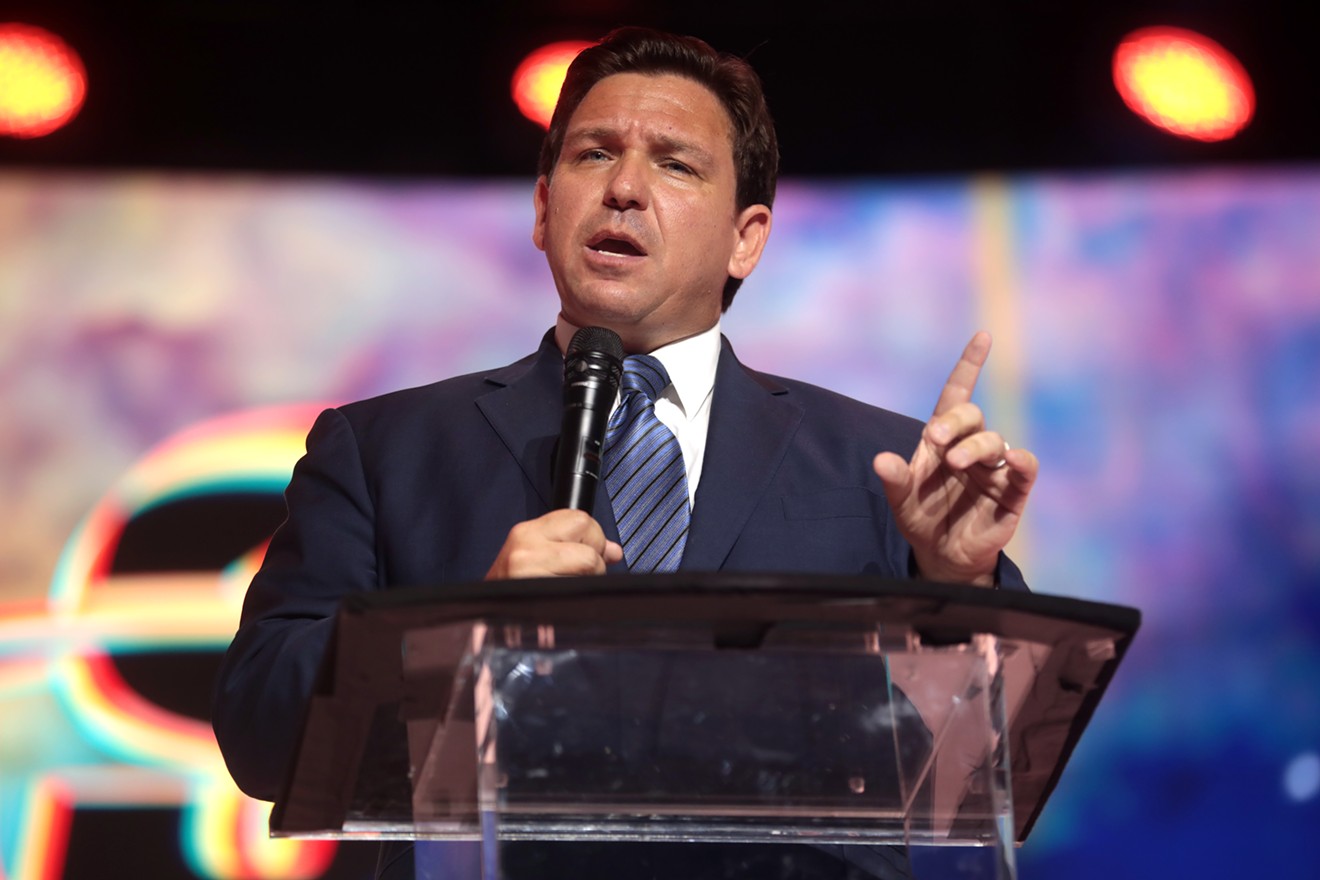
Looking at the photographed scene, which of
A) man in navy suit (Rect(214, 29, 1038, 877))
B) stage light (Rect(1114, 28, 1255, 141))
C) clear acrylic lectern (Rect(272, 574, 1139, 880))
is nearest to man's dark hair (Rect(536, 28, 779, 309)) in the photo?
man in navy suit (Rect(214, 29, 1038, 877))

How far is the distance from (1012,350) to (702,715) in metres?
2.51

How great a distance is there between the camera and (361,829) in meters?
1.30

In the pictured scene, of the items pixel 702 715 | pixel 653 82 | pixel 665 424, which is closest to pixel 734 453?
pixel 665 424

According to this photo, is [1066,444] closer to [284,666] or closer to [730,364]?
[730,364]

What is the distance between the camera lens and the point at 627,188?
213cm

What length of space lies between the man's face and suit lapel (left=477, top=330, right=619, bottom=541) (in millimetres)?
91

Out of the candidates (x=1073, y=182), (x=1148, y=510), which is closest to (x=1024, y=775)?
(x=1148, y=510)

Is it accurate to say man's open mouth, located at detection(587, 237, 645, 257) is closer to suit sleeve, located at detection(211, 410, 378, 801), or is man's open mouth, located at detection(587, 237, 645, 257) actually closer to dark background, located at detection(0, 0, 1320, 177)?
suit sleeve, located at detection(211, 410, 378, 801)

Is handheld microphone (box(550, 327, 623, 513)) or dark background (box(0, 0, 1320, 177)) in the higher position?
dark background (box(0, 0, 1320, 177))

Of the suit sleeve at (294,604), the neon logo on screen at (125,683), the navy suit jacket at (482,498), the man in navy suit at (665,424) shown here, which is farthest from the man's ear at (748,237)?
the neon logo on screen at (125,683)

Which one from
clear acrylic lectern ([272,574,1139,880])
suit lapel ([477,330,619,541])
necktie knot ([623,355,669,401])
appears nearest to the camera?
clear acrylic lectern ([272,574,1139,880])

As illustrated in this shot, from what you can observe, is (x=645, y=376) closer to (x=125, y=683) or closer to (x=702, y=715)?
(x=702, y=715)

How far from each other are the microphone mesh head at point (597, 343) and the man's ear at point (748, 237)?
0.73 meters

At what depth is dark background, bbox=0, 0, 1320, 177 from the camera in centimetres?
367
